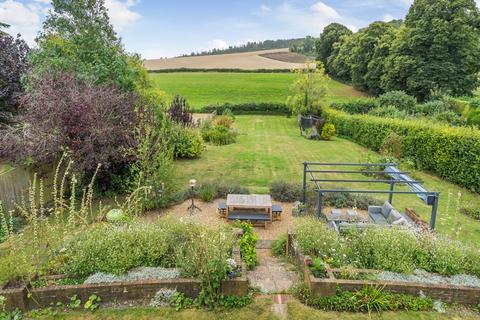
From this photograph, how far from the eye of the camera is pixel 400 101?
24422mm

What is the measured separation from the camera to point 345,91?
41.5m

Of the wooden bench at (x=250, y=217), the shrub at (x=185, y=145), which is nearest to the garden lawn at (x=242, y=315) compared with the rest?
the wooden bench at (x=250, y=217)

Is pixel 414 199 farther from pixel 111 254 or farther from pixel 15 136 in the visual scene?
pixel 15 136

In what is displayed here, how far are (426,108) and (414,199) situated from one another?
14224 mm

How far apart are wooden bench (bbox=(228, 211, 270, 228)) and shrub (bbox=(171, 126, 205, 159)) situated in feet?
22.0

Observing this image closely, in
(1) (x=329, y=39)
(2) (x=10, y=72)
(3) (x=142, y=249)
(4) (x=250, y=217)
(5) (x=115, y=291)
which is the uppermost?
(1) (x=329, y=39)

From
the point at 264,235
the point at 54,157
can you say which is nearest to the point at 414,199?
the point at 264,235

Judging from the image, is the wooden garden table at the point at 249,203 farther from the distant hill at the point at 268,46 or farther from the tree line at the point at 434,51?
the distant hill at the point at 268,46

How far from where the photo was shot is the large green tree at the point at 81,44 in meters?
11.1

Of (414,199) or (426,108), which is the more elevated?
(426,108)

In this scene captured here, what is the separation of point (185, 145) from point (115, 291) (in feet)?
34.8

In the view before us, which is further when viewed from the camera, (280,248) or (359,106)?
(359,106)

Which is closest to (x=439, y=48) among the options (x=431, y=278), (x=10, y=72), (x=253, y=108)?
(x=253, y=108)

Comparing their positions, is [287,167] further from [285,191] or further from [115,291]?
[115,291]
